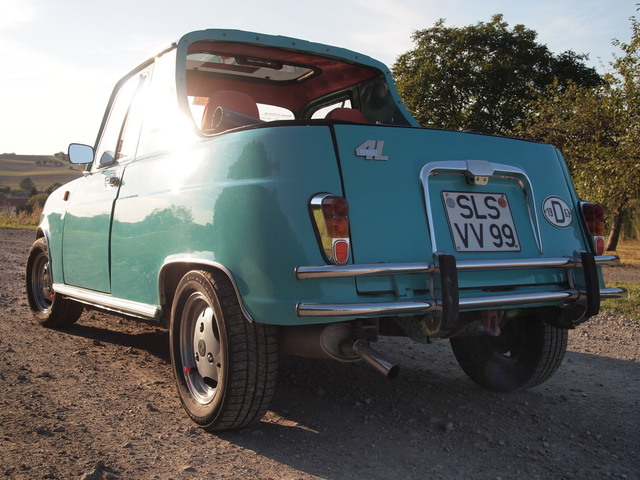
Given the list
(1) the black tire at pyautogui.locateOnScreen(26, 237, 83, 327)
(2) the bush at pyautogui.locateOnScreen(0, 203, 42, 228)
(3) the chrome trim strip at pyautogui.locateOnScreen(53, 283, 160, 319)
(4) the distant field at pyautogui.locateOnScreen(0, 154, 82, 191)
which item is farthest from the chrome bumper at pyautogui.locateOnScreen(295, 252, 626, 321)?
(4) the distant field at pyautogui.locateOnScreen(0, 154, 82, 191)

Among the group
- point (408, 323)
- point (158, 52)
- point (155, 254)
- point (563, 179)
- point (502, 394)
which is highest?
point (158, 52)

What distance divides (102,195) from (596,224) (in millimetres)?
3198

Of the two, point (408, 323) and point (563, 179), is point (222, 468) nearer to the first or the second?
point (408, 323)

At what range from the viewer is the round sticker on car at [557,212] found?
339 centimetres

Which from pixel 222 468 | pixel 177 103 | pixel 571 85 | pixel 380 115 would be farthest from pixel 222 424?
pixel 571 85

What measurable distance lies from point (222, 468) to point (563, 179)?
2.41 m

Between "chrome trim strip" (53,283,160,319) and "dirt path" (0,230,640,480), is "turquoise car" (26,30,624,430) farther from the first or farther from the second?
"dirt path" (0,230,640,480)

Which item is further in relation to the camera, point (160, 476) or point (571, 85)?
point (571, 85)

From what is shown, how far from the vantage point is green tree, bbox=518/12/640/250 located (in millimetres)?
15297

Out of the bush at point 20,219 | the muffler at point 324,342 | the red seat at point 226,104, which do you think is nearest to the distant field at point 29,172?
the bush at point 20,219

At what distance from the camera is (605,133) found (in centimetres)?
1722

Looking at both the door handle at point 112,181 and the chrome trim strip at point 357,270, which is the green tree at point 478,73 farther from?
the chrome trim strip at point 357,270

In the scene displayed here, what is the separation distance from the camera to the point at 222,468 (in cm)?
272

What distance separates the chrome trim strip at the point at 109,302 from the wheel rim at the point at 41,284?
2.22 feet
